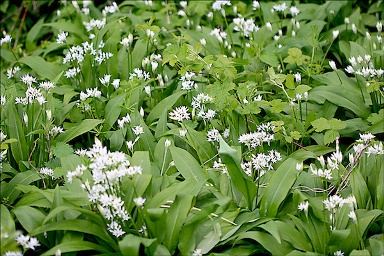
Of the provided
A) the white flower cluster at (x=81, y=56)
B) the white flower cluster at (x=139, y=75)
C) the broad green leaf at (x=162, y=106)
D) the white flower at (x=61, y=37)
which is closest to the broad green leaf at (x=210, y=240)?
the broad green leaf at (x=162, y=106)

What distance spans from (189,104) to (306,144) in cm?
98

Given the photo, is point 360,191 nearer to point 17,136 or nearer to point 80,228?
point 80,228

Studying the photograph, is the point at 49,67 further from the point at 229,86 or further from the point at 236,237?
the point at 236,237

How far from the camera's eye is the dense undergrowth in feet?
9.50

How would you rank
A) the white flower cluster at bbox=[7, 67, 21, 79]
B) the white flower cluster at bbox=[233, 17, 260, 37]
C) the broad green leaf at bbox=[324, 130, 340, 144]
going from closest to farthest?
the broad green leaf at bbox=[324, 130, 340, 144]
the white flower cluster at bbox=[7, 67, 21, 79]
the white flower cluster at bbox=[233, 17, 260, 37]

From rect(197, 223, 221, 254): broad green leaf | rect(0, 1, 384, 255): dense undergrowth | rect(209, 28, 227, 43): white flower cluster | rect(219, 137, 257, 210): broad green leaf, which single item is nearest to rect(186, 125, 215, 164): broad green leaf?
rect(0, 1, 384, 255): dense undergrowth

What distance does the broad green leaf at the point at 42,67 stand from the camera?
16.1 feet

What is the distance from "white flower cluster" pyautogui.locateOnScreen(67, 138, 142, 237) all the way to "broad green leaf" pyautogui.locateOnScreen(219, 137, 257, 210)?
559 mm

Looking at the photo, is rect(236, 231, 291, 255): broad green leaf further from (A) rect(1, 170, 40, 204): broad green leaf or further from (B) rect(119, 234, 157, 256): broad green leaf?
(A) rect(1, 170, 40, 204): broad green leaf

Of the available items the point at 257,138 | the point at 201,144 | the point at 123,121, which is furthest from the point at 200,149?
the point at 123,121

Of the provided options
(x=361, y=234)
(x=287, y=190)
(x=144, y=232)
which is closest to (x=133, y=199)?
(x=144, y=232)

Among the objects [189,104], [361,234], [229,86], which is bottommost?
[361,234]

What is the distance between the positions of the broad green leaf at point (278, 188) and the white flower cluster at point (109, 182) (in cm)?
82

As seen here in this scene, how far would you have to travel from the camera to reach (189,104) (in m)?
4.21
